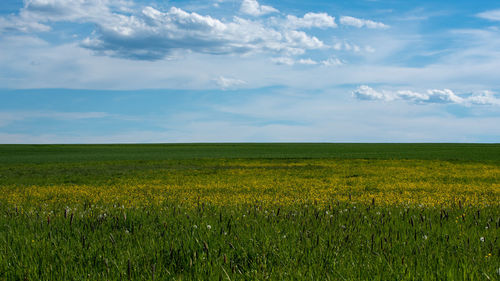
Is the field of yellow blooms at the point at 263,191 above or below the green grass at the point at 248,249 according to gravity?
below

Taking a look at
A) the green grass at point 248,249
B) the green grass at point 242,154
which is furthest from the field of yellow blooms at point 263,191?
the green grass at point 242,154

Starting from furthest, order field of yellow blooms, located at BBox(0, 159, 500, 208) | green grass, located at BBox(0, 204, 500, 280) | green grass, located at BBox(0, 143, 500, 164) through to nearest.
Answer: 1. green grass, located at BBox(0, 143, 500, 164)
2. field of yellow blooms, located at BBox(0, 159, 500, 208)
3. green grass, located at BBox(0, 204, 500, 280)

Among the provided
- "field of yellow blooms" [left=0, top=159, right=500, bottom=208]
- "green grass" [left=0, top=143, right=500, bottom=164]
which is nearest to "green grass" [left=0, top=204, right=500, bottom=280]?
"field of yellow blooms" [left=0, top=159, right=500, bottom=208]

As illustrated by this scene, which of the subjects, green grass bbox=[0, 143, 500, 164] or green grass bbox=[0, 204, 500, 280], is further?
green grass bbox=[0, 143, 500, 164]

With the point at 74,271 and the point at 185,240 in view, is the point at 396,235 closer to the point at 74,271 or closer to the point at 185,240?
the point at 185,240

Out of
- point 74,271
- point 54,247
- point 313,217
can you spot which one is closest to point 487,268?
→ point 313,217

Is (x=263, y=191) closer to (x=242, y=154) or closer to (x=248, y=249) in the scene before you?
(x=248, y=249)

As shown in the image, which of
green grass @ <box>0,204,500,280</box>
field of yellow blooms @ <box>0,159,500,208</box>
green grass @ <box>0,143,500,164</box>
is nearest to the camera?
green grass @ <box>0,204,500,280</box>

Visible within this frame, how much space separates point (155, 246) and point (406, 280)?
3.17 m

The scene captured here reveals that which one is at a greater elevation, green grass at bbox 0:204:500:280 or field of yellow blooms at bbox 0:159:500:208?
green grass at bbox 0:204:500:280

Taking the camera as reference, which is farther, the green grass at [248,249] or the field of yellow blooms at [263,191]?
the field of yellow blooms at [263,191]

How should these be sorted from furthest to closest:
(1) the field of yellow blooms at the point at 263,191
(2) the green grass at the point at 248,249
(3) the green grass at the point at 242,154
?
1. (3) the green grass at the point at 242,154
2. (1) the field of yellow blooms at the point at 263,191
3. (2) the green grass at the point at 248,249

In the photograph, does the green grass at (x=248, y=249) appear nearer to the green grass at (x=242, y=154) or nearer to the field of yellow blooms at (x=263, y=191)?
the field of yellow blooms at (x=263, y=191)

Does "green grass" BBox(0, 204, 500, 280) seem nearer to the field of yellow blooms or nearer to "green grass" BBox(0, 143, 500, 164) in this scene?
the field of yellow blooms
